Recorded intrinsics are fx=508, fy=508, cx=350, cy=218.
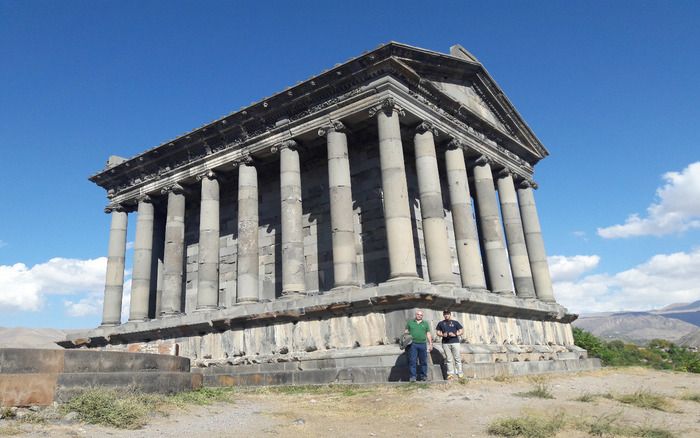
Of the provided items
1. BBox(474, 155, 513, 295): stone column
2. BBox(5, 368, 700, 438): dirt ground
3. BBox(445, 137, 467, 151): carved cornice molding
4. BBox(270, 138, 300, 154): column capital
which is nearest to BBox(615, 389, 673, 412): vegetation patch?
BBox(5, 368, 700, 438): dirt ground

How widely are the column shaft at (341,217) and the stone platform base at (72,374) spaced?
5802mm

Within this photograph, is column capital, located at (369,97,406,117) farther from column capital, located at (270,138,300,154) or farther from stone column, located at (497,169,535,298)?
stone column, located at (497,169,535,298)

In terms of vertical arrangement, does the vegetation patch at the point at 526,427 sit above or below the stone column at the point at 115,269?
below

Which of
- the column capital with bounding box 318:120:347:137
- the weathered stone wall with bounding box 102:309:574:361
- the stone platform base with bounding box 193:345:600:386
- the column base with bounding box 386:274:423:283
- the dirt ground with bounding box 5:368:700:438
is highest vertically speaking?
the column capital with bounding box 318:120:347:137

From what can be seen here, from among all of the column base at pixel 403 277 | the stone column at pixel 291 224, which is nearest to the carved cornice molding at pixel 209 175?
the stone column at pixel 291 224

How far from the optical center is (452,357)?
12.9 meters

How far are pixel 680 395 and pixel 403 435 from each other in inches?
300

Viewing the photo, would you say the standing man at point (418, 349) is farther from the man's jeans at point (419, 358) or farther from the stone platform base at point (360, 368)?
the stone platform base at point (360, 368)

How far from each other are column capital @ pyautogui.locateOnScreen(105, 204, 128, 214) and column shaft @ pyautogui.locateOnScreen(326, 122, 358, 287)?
43.1 feet

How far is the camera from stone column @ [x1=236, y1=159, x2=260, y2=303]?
61.3 feet

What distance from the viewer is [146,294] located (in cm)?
2259

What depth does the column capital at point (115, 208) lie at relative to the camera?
25.2 metres

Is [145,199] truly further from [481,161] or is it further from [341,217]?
[481,161]

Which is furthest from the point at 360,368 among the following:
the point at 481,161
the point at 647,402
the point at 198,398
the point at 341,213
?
the point at 481,161
